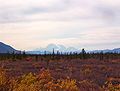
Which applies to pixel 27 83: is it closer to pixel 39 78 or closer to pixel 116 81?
pixel 39 78

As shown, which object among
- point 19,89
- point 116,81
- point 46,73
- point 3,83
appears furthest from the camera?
point 116,81

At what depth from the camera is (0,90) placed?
12047 mm

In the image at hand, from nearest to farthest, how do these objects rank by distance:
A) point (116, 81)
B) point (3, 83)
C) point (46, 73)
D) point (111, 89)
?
point (3, 83), point (46, 73), point (111, 89), point (116, 81)

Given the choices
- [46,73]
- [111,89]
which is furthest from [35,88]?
[111,89]

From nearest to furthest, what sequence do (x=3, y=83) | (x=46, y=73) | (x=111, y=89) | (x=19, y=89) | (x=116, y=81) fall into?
(x=19, y=89) < (x=3, y=83) < (x=46, y=73) < (x=111, y=89) < (x=116, y=81)

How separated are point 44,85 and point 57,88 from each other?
1.57 feet

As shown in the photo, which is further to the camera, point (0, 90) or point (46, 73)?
point (46, 73)

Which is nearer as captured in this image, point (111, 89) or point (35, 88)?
point (35, 88)

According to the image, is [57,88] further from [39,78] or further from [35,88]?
[35,88]

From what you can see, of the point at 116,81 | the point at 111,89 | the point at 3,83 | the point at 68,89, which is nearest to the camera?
the point at 3,83

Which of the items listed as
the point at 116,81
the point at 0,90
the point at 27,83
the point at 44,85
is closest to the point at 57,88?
the point at 44,85

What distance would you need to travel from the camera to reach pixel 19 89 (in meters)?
11.4

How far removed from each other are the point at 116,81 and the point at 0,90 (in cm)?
1525

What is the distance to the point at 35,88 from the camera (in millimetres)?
11680
